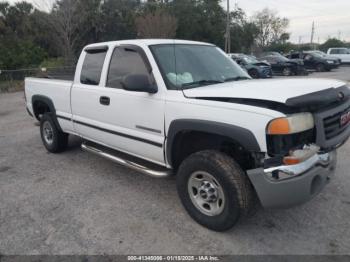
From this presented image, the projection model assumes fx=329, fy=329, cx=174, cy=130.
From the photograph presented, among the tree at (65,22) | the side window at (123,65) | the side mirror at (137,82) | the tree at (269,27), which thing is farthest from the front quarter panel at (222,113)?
the tree at (269,27)

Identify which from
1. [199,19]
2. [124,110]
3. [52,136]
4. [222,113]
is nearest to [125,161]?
[124,110]

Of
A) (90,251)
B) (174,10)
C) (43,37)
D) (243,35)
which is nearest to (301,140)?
(90,251)

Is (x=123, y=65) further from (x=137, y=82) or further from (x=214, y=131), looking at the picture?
(x=214, y=131)

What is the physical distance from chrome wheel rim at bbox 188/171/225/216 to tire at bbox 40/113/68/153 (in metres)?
3.19

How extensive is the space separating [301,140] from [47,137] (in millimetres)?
4607

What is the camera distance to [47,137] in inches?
237

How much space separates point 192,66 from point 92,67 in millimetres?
1600

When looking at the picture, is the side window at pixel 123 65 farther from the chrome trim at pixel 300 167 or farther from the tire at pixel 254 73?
the tire at pixel 254 73

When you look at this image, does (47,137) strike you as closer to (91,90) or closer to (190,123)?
(91,90)

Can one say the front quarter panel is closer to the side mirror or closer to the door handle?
the side mirror

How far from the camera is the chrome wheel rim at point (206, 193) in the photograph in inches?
127

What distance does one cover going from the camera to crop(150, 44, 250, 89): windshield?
3.65 meters

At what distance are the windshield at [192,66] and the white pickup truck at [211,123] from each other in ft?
0.05

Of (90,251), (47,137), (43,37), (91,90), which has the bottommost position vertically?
(90,251)
